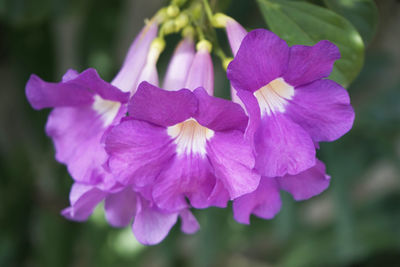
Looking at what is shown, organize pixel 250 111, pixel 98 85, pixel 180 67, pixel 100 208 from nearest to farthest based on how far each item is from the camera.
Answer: pixel 250 111, pixel 98 85, pixel 180 67, pixel 100 208

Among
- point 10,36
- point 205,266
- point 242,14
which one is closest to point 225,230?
point 205,266

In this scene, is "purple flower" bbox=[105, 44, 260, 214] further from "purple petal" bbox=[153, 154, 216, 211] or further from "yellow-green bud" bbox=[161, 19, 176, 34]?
"yellow-green bud" bbox=[161, 19, 176, 34]

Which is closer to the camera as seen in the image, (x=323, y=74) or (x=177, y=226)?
(x=323, y=74)

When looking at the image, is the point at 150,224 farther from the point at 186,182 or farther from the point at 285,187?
the point at 285,187

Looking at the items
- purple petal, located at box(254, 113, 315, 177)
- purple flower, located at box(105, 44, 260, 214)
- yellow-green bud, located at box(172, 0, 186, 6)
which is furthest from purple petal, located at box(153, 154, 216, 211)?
yellow-green bud, located at box(172, 0, 186, 6)

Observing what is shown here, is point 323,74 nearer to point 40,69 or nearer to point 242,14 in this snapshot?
point 242,14

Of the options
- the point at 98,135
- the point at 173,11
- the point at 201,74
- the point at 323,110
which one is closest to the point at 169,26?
the point at 173,11
